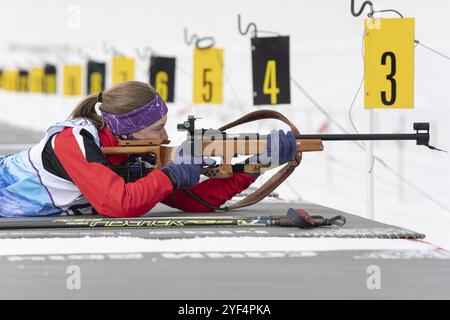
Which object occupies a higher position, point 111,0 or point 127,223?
point 111,0

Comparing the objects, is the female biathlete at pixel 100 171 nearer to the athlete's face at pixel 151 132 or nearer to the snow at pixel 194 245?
the athlete's face at pixel 151 132

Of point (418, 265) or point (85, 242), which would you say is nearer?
point (418, 265)

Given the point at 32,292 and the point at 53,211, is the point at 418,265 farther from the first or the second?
the point at 53,211

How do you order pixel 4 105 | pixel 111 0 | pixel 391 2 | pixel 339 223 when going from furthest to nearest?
pixel 4 105, pixel 111 0, pixel 391 2, pixel 339 223

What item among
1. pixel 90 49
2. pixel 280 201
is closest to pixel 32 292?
pixel 280 201

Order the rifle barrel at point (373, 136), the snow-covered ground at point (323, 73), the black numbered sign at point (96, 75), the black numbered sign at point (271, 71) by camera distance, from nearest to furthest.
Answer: the rifle barrel at point (373, 136)
the black numbered sign at point (271, 71)
the snow-covered ground at point (323, 73)
the black numbered sign at point (96, 75)

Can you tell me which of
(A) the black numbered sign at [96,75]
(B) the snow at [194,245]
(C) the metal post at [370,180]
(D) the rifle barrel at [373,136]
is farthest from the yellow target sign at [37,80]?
(B) the snow at [194,245]

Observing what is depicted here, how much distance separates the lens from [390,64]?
2.95 m

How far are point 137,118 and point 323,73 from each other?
6.14 meters

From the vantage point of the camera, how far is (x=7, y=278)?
70.9 inches

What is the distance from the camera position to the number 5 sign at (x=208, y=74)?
15.7ft

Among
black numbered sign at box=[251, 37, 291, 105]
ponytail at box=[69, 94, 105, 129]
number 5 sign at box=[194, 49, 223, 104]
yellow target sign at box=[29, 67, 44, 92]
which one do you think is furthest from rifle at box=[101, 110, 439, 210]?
yellow target sign at box=[29, 67, 44, 92]
